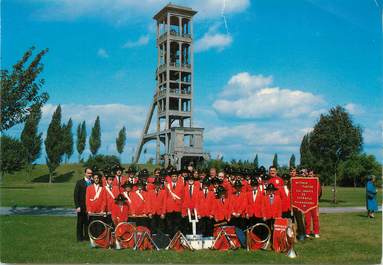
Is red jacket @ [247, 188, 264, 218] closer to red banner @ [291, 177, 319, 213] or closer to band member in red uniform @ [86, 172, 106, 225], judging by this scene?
red banner @ [291, 177, 319, 213]

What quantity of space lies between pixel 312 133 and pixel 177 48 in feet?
95.3

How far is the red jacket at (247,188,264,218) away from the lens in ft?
39.1

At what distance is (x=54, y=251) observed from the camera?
11086 millimetres

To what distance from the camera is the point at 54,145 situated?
61.8 m

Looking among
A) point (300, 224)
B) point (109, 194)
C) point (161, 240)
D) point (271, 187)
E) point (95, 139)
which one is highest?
point (95, 139)

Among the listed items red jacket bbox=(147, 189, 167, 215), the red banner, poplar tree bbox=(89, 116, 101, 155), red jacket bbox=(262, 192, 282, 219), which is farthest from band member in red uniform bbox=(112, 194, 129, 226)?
poplar tree bbox=(89, 116, 101, 155)

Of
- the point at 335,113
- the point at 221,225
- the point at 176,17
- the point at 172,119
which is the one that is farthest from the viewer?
the point at 172,119

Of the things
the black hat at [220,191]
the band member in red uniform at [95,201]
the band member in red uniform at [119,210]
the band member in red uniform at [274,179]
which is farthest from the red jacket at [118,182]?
the band member in red uniform at [274,179]

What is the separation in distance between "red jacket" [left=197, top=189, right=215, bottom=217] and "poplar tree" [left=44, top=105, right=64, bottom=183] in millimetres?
52644

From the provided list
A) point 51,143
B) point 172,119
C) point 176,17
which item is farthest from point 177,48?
point 51,143

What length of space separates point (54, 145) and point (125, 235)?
53.1 meters

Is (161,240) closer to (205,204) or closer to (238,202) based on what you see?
(205,204)

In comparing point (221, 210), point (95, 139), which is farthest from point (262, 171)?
point (95, 139)

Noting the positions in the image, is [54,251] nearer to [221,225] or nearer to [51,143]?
[221,225]
